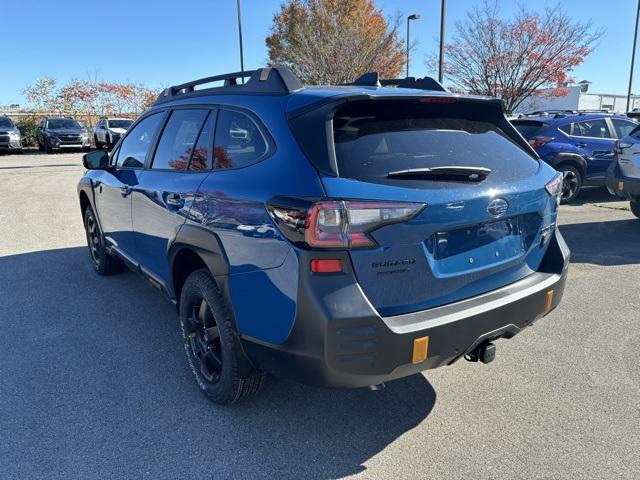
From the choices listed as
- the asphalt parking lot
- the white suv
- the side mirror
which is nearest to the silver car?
the white suv

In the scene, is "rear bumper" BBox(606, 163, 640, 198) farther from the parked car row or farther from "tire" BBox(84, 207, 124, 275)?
the parked car row

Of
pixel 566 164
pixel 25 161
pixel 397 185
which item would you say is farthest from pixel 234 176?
pixel 25 161

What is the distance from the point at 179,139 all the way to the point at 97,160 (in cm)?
176

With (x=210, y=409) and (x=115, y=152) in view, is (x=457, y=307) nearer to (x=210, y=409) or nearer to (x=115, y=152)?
(x=210, y=409)

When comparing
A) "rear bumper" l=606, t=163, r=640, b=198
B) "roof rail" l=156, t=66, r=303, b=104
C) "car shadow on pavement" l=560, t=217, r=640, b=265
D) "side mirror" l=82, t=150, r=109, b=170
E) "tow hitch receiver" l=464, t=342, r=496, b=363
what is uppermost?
"roof rail" l=156, t=66, r=303, b=104

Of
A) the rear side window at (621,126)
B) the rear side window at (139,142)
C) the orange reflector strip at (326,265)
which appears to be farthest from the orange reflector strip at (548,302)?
the rear side window at (621,126)

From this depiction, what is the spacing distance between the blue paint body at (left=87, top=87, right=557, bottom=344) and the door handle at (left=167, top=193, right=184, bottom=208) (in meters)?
0.05

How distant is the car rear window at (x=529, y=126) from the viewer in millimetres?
10000

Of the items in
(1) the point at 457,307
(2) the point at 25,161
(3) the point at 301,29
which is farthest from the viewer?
(3) the point at 301,29

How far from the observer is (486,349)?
98.5 inches

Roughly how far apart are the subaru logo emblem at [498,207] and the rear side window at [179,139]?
1.81 metres

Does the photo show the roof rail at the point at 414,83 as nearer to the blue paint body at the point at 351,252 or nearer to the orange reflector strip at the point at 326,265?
the blue paint body at the point at 351,252

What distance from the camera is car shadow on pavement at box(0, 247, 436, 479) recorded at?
243 centimetres

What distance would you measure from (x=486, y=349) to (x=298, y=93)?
5.32ft
